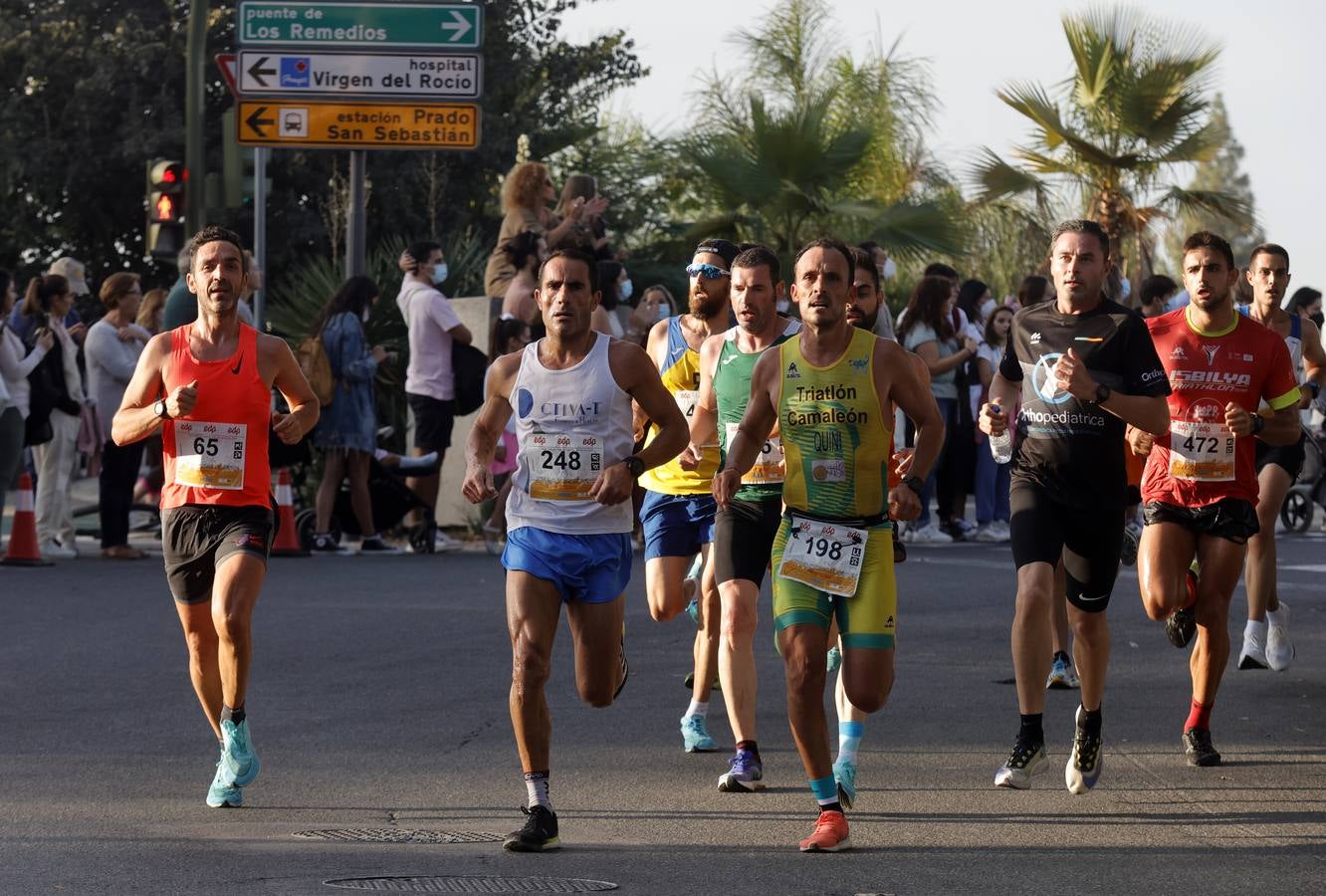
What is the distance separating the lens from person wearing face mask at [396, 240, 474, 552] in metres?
16.1

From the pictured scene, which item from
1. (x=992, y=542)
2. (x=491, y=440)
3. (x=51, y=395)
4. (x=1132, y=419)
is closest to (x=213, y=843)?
(x=491, y=440)

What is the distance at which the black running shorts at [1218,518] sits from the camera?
8.30 metres

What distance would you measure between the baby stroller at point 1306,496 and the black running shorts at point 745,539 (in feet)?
39.3

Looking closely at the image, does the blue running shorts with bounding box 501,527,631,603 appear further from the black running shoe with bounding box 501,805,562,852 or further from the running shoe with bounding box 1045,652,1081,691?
the running shoe with bounding box 1045,652,1081,691

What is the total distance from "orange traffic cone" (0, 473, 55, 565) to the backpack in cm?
200

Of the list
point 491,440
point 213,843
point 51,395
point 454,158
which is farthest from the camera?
point 454,158

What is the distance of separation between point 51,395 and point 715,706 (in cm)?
657

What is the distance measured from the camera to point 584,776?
7961 millimetres

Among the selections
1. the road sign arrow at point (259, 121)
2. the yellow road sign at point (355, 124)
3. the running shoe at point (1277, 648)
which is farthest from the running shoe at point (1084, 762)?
the road sign arrow at point (259, 121)

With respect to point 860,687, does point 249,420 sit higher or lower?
higher

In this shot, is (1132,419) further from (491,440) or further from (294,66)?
(294,66)

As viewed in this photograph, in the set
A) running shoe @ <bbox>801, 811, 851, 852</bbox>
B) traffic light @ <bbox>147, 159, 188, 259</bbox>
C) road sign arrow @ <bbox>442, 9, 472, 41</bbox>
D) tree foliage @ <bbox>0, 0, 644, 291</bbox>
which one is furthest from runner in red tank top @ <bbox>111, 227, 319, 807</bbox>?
A: tree foliage @ <bbox>0, 0, 644, 291</bbox>

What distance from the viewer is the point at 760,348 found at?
8.12 m

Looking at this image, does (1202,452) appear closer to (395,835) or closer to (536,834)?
(536,834)
